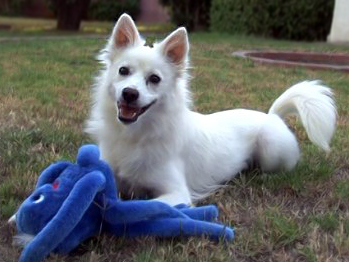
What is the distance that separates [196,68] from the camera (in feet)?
26.8

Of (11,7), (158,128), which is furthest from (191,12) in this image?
(11,7)

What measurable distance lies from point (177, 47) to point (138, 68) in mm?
266

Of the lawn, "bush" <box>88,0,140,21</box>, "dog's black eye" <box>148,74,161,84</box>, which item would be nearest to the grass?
"bush" <box>88,0,140,21</box>

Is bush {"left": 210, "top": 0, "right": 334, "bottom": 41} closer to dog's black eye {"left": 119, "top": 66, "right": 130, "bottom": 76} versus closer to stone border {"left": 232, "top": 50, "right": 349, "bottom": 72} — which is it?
stone border {"left": 232, "top": 50, "right": 349, "bottom": 72}

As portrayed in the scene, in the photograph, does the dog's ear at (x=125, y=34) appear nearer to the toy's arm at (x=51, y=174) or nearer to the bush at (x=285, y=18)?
the toy's arm at (x=51, y=174)

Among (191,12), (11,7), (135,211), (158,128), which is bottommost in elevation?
(11,7)

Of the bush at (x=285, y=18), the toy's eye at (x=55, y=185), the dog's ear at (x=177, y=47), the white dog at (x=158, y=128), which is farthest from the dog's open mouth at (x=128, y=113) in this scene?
the bush at (x=285, y=18)

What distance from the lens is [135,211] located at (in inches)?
100

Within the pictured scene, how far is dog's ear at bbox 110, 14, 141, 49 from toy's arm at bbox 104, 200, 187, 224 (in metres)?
1.00

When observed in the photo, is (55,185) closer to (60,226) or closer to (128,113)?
(60,226)

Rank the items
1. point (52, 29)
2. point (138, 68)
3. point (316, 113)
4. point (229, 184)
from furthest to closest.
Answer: point (52, 29)
point (316, 113)
point (229, 184)
point (138, 68)

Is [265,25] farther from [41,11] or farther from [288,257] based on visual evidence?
[41,11]

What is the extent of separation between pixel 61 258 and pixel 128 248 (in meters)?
0.29

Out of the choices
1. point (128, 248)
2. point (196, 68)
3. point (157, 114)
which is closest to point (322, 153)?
point (157, 114)
